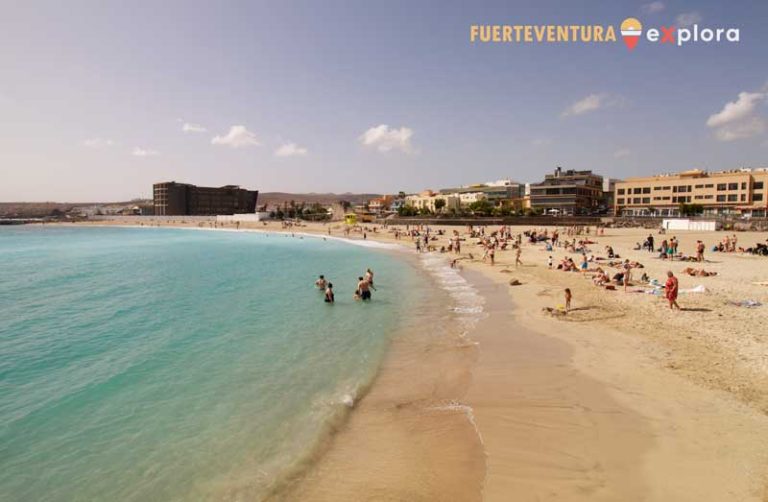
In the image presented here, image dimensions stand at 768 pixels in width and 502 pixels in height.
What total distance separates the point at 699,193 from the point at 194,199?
139 metres

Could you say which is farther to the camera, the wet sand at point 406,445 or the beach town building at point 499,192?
the beach town building at point 499,192

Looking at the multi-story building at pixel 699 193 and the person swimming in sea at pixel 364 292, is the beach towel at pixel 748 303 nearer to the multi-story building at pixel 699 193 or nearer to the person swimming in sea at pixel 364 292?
the person swimming in sea at pixel 364 292

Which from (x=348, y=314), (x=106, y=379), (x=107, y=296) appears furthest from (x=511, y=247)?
(x=106, y=379)

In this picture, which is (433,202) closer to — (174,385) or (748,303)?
(748,303)

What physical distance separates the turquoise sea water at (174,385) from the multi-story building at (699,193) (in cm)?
6584

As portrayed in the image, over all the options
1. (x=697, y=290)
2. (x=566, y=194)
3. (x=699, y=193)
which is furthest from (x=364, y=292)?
(x=566, y=194)

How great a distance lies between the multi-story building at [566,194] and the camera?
8362cm

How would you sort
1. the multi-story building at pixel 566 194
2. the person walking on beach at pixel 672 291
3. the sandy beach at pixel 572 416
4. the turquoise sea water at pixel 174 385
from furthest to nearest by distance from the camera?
the multi-story building at pixel 566 194 → the person walking on beach at pixel 672 291 → the turquoise sea water at pixel 174 385 → the sandy beach at pixel 572 416

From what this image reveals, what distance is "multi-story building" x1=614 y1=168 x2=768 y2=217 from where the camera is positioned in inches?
2387

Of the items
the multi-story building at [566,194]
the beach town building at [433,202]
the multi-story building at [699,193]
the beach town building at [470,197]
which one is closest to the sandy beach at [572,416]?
the multi-story building at [699,193]

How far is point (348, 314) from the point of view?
1570 centimetres

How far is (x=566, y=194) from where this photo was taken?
83.9 m

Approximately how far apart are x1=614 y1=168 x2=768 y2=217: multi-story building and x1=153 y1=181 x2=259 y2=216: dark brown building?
12480 centimetres

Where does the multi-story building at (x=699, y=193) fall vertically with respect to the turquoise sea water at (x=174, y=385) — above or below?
above
